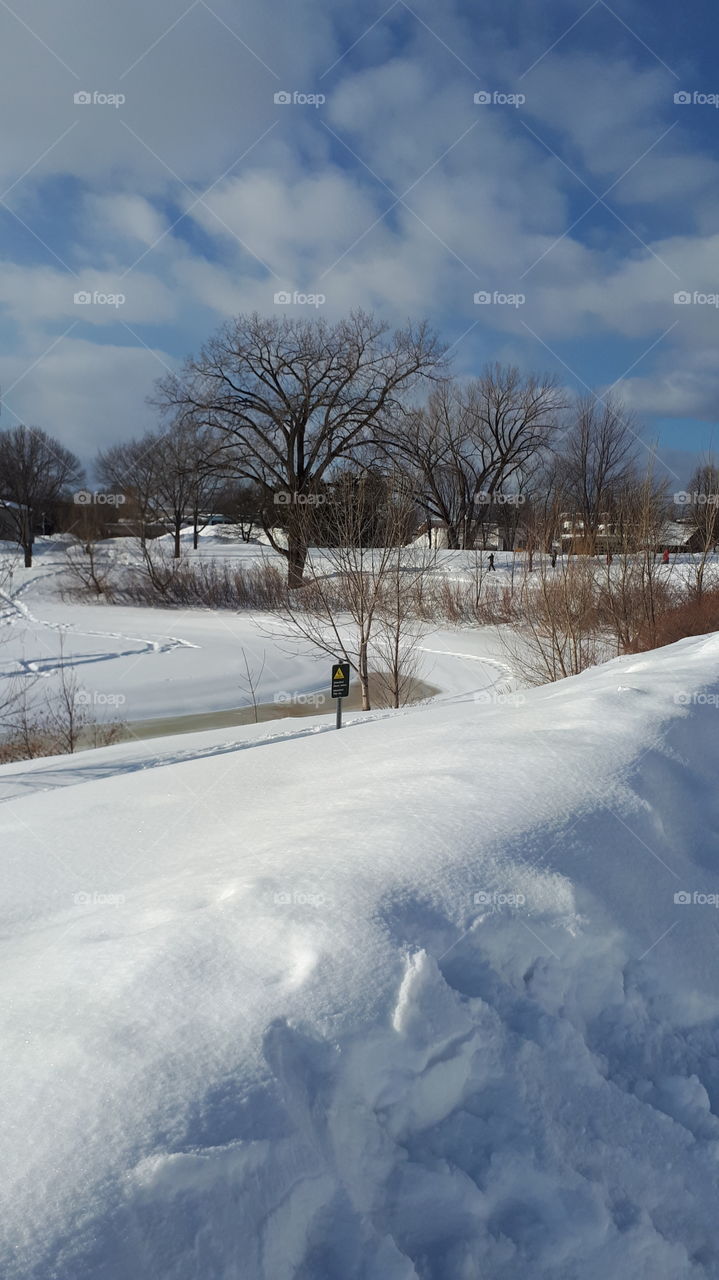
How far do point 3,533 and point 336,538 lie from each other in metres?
48.9

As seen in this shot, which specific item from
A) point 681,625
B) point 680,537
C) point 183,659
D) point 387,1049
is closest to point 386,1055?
point 387,1049

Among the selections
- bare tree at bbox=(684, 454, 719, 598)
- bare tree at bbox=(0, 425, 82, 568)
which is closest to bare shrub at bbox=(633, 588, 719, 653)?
bare tree at bbox=(684, 454, 719, 598)

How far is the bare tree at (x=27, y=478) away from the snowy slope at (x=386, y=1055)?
48.6m

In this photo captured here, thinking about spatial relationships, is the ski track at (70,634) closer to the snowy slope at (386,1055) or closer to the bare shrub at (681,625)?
the bare shrub at (681,625)

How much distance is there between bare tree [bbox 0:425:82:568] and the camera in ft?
166

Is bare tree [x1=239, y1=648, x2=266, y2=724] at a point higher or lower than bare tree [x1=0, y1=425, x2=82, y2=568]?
lower

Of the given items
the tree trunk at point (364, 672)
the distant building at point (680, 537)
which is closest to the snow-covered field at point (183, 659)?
the tree trunk at point (364, 672)

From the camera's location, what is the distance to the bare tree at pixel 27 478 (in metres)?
50.5

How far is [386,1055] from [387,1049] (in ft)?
0.05

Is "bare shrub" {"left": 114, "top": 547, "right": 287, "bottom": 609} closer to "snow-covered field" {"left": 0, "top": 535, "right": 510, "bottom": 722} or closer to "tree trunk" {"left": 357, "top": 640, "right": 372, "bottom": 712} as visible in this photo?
"snow-covered field" {"left": 0, "top": 535, "right": 510, "bottom": 722}

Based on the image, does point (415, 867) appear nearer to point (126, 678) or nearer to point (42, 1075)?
point (42, 1075)

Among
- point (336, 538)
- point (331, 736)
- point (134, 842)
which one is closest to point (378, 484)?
point (336, 538)

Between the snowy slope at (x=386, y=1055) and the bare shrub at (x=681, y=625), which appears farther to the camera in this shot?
the bare shrub at (x=681, y=625)

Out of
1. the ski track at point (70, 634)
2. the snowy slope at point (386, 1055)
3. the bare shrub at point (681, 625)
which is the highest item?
the snowy slope at point (386, 1055)
